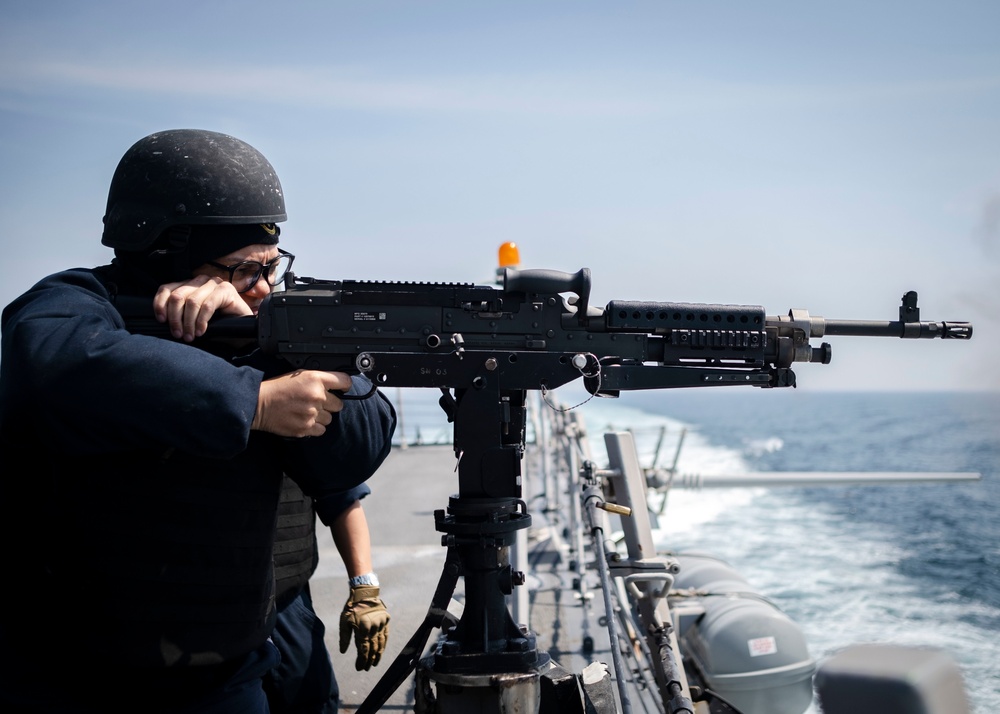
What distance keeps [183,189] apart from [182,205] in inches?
2.5

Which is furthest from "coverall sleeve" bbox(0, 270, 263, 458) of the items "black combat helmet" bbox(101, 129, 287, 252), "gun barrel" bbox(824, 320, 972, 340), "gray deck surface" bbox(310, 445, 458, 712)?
"gray deck surface" bbox(310, 445, 458, 712)

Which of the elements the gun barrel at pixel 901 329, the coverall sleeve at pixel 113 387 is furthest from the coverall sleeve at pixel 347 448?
the gun barrel at pixel 901 329

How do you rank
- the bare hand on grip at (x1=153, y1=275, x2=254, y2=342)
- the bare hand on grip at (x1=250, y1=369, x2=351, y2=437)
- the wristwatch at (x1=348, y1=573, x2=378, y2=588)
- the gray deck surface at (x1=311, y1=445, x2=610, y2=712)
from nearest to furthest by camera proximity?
the bare hand on grip at (x1=250, y1=369, x2=351, y2=437) < the bare hand on grip at (x1=153, y1=275, x2=254, y2=342) < the wristwatch at (x1=348, y1=573, x2=378, y2=588) < the gray deck surface at (x1=311, y1=445, x2=610, y2=712)

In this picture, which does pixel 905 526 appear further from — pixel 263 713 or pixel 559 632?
pixel 263 713

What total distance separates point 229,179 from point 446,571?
146 cm

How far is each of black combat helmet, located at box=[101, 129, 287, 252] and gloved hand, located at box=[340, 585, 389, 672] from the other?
137 cm

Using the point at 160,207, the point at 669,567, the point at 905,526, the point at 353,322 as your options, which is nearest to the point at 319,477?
the point at 353,322

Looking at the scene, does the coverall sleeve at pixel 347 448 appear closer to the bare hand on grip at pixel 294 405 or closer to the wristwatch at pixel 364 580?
the bare hand on grip at pixel 294 405

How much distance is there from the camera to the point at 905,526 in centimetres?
2720

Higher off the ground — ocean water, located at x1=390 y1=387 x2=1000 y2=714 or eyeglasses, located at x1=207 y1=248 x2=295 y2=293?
eyeglasses, located at x1=207 y1=248 x2=295 y2=293

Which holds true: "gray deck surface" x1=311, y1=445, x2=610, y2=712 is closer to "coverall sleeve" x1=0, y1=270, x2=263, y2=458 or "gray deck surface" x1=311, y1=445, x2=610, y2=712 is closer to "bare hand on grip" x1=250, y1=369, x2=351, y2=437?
"bare hand on grip" x1=250, y1=369, x2=351, y2=437

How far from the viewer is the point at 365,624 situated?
3.07 metres

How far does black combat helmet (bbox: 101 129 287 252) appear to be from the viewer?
2582 millimetres

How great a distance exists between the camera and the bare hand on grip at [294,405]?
2.25 m
